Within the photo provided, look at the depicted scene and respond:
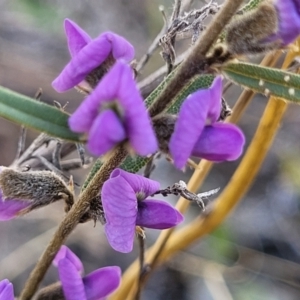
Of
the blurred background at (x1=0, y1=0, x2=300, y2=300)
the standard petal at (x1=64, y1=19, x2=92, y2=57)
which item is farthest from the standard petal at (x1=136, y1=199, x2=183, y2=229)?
the blurred background at (x1=0, y1=0, x2=300, y2=300)

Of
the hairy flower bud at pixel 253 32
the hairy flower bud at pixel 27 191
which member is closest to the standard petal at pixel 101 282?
the hairy flower bud at pixel 27 191

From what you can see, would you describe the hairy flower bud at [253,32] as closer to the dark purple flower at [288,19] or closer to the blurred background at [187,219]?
the dark purple flower at [288,19]

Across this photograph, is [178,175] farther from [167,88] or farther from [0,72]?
[167,88]

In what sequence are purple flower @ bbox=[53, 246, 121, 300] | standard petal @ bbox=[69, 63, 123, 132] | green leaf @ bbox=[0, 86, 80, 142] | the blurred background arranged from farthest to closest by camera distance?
the blurred background → purple flower @ bbox=[53, 246, 121, 300] → green leaf @ bbox=[0, 86, 80, 142] → standard petal @ bbox=[69, 63, 123, 132]

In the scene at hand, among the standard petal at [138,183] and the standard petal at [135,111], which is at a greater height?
the standard petal at [135,111]

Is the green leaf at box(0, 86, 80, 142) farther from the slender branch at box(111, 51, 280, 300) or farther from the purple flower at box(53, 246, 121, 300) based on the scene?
the slender branch at box(111, 51, 280, 300)

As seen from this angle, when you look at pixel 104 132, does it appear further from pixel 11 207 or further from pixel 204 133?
pixel 11 207

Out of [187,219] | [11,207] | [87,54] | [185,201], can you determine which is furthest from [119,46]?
[187,219]
